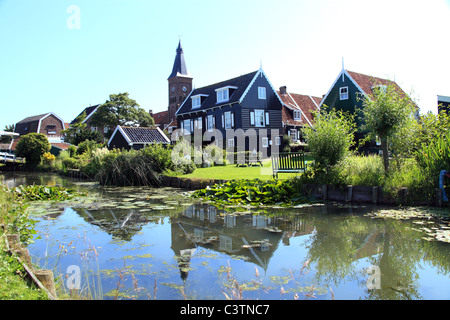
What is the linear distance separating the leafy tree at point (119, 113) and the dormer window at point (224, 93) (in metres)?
20.6

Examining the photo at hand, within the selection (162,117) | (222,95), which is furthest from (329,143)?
(162,117)

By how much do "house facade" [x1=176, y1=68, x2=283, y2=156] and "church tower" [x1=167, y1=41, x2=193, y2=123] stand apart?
3636 cm

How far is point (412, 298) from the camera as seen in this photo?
12.8ft

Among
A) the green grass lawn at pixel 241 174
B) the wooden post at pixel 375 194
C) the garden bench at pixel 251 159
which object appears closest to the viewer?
the wooden post at pixel 375 194

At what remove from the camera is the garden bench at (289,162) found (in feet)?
42.9

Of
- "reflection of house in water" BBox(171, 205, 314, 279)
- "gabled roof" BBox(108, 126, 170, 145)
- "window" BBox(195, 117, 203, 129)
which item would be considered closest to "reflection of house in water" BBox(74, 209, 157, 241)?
"reflection of house in water" BBox(171, 205, 314, 279)

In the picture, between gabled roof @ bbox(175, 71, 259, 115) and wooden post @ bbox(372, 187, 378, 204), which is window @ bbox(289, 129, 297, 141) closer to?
gabled roof @ bbox(175, 71, 259, 115)

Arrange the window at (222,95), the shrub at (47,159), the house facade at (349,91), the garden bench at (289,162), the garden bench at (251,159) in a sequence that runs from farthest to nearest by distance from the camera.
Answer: the shrub at (47,159) < the window at (222,95) < the house facade at (349,91) < the garden bench at (251,159) < the garden bench at (289,162)

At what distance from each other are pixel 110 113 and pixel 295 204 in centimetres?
4426

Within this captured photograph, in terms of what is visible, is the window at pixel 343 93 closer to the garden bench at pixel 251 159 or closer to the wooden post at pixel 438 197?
the garden bench at pixel 251 159

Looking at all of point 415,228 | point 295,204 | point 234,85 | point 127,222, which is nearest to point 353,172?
point 295,204

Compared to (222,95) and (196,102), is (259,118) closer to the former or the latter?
(222,95)

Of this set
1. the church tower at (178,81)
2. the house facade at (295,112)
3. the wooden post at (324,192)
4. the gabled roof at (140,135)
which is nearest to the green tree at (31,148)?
the gabled roof at (140,135)

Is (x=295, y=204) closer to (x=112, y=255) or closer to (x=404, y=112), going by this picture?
(x=404, y=112)
